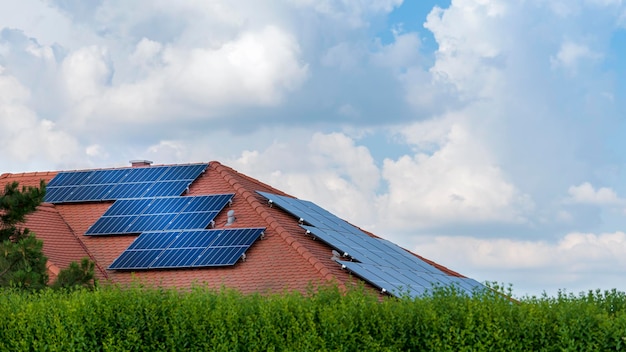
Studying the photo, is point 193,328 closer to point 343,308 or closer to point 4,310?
point 343,308

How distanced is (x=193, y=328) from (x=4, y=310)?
4.00 metres

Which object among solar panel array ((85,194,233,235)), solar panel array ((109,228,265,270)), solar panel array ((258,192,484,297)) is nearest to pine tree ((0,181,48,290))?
solar panel array ((109,228,265,270))

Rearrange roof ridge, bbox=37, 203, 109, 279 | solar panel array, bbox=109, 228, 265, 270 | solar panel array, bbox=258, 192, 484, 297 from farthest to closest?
roof ridge, bbox=37, 203, 109, 279 < solar panel array, bbox=109, 228, 265, 270 < solar panel array, bbox=258, 192, 484, 297

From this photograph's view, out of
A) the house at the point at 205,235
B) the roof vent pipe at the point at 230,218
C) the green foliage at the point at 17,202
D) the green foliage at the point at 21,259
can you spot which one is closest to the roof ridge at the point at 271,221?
the house at the point at 205,235

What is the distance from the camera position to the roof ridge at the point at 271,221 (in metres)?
27.2

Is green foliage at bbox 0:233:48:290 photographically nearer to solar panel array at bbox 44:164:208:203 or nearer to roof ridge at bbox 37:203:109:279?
roof ridge at bbox 37:203:109:279

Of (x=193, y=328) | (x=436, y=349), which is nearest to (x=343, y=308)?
(x=436, y=349)

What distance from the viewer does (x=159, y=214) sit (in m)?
31.4

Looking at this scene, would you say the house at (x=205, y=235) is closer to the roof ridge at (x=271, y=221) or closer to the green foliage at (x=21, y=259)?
the roof ridge at (x=271, y=221)

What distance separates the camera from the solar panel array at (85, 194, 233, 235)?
100ft

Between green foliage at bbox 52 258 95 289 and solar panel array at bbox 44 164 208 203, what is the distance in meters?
8.21

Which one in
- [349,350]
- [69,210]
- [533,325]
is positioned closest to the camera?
[533,325]

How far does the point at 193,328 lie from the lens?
16.8 meters

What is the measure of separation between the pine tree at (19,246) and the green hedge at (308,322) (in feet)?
11.5
